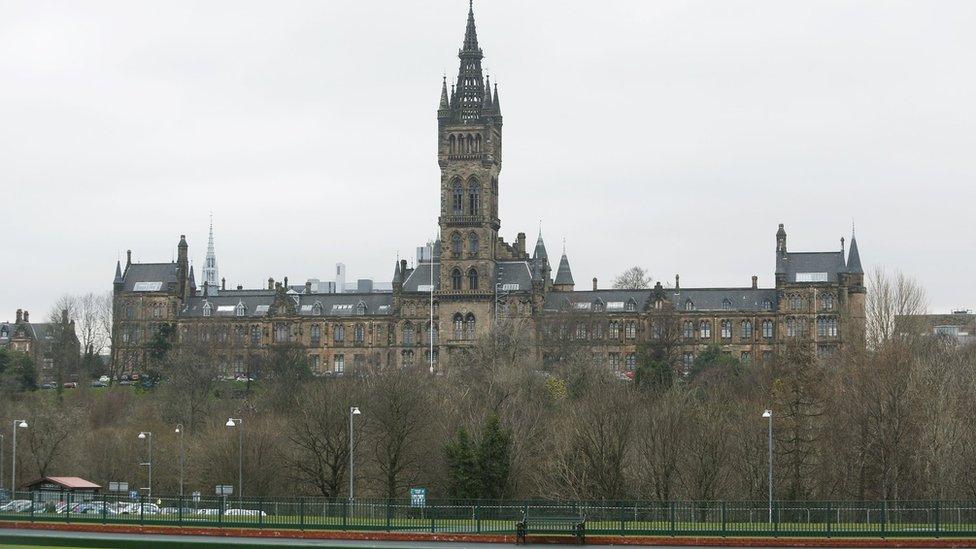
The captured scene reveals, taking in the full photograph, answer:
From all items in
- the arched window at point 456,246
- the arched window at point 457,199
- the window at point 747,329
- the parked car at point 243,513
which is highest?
the arched window at point 457,199

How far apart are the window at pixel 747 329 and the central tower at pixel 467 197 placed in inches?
1195

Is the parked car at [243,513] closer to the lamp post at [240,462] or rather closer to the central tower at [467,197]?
the lamp post at [240,462]

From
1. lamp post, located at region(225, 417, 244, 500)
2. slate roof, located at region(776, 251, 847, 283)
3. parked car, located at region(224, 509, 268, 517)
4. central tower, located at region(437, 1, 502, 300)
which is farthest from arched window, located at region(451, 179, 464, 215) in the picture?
parked car, located at region(224, 509, 268, 517)

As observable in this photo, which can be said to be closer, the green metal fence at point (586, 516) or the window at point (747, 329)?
the green metal fence at point (586, 516)

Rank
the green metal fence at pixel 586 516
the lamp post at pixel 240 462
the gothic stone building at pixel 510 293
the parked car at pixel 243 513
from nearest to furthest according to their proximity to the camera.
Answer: the green metal fence at pixel 586 516 < the parked car at pixel 243 513 < the lamp post at pixel 240 462 < the gothic stone building at pixel 510 293

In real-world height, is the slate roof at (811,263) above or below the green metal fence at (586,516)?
above

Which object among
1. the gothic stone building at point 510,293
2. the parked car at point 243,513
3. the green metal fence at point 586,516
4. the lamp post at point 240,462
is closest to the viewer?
the green metal fence at point 586,516

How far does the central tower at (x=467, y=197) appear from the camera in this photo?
630 ft

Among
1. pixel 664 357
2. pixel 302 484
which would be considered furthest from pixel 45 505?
pixel 664 357

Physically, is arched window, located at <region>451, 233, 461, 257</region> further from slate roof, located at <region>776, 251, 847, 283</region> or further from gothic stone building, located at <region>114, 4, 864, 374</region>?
slate roof, located at <region>776, 251, 847, 283</region>

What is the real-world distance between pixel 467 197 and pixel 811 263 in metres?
41.0

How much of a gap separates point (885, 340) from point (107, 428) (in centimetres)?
6266

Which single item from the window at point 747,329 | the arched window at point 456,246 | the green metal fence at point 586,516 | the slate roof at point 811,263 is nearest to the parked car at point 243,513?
the green metal fence at point 586,516

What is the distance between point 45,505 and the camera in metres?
77.2
